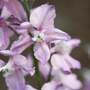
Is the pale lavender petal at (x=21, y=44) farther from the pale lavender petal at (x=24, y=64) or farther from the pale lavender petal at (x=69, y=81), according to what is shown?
the pale lavender petal at (x=69, y=81)

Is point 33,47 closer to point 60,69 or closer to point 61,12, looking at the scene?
point 60,69

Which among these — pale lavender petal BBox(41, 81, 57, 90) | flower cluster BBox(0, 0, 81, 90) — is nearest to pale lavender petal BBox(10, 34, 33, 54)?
flower cluster BBox(0, 0, 81, 90)

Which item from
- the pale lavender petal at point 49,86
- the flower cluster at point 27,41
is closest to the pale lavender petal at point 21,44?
the flower cluster at point 27,41

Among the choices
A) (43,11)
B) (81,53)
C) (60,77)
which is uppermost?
(43,11)

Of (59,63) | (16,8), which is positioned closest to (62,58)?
(59,63)

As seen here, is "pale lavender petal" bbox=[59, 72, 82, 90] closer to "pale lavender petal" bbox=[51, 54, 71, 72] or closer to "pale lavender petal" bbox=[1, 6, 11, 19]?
"pale lavender petal" bbox=[51, 54, 71, 72]

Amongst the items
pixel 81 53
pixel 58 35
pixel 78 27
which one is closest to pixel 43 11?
pixel 58 35

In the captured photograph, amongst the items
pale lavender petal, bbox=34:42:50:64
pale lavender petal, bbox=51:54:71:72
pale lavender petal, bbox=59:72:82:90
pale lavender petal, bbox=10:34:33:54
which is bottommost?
pale lavender petal, bbox=59:72:82:90
